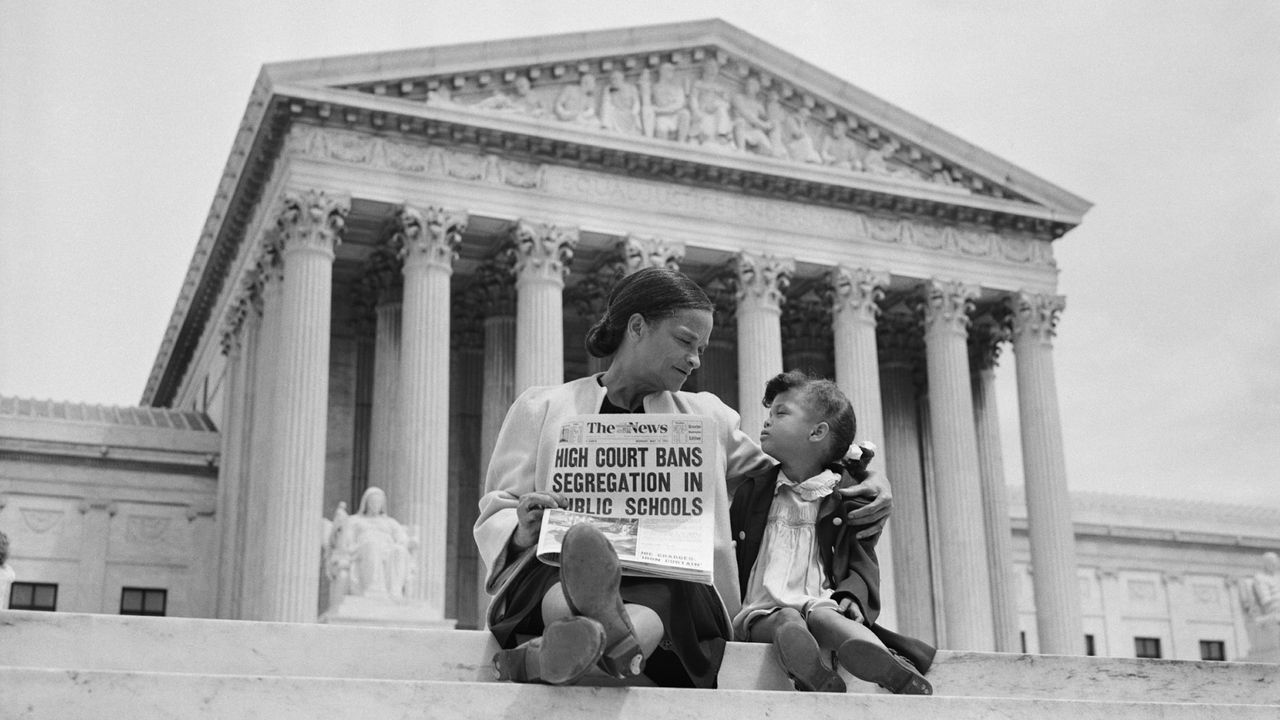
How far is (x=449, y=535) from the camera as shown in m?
42.5

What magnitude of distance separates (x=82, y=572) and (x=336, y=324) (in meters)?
9.61

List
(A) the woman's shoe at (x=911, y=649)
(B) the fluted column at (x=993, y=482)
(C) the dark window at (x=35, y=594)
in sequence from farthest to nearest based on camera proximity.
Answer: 1. (B) the fluted column at (x=993, y=482)
2. (C) the dark window at (x=35, y=594)
3. (A) the woman's shoe at (x=911, y=649)

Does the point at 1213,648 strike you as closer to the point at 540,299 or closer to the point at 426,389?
the point at 540,299

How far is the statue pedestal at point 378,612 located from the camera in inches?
1187

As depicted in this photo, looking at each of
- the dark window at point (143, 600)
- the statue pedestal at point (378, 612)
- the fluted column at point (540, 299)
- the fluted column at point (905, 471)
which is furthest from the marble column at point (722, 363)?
the dark window at point (143, 600)

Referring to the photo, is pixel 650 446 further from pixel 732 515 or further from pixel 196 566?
pixel 196 566

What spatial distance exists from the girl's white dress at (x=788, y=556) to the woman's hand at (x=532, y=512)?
1405 mm

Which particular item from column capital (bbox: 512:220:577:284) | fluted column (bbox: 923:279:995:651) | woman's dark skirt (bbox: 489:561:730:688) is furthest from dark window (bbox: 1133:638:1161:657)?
woman's dark skirt (bbox: 489:561:730:688)

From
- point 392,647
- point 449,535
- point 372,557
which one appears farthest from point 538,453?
point 449,535

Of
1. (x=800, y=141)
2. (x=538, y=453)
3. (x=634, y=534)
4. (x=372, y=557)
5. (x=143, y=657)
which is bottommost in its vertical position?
(x=143, y=657)

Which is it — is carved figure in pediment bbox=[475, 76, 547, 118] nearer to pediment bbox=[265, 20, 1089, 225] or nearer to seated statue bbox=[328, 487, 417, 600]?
pediment bbox=[265, 20, 1089, 225]

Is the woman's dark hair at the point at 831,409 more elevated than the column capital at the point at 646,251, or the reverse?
the column capital at the point at 646,251

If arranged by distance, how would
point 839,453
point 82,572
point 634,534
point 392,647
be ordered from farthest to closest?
point 82,572 < point 839,453 < point 392,647 < point 634,534

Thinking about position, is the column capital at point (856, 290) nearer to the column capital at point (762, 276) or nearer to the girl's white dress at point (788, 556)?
the column capital at point (762, 276)
